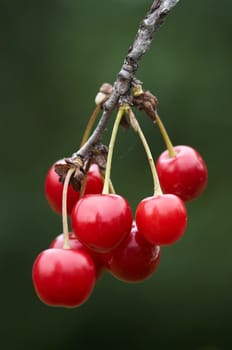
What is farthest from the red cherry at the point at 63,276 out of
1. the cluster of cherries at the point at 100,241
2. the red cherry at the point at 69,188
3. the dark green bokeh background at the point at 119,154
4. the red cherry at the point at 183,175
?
the dark green bokeh background at the point at 119,154

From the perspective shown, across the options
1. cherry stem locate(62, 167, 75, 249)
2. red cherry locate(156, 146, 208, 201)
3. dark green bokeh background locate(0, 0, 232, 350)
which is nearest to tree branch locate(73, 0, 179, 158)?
cherry stem locate(62, 167, 75, 249)

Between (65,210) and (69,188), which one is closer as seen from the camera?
(65,210)

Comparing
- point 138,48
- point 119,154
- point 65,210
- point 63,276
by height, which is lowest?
point 63,276

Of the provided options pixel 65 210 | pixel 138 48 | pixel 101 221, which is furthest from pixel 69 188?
pixel 138 48

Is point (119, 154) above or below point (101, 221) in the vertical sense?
above

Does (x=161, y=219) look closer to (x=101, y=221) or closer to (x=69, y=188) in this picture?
(x=101, y=221)

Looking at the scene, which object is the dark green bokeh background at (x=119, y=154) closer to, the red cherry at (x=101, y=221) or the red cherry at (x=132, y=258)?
the red cherry at (x=132, y=258)

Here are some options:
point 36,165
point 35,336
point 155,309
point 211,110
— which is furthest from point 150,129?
point 35,336
